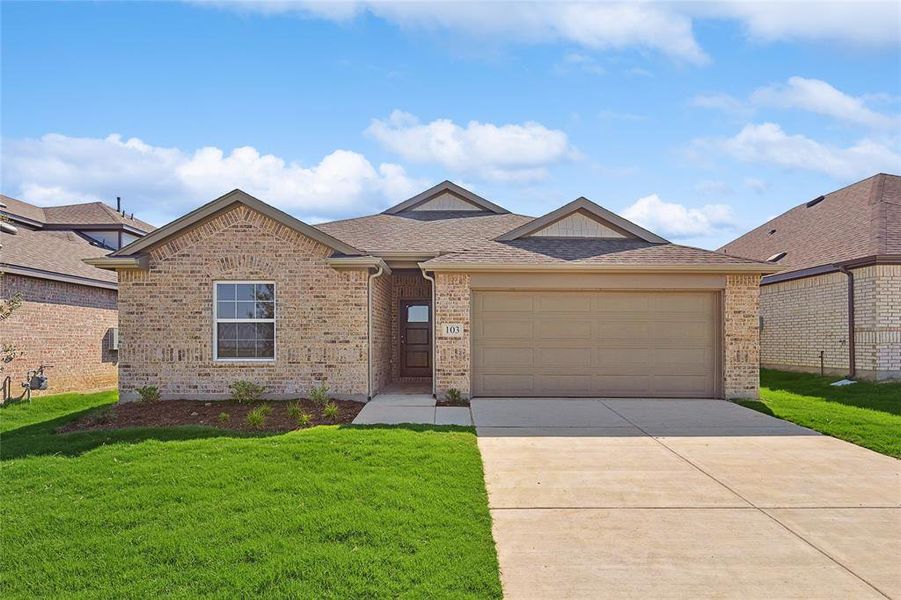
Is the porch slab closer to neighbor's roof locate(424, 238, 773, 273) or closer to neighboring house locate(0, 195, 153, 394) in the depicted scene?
neighbor's roof locate(424, 238, 773, 273)

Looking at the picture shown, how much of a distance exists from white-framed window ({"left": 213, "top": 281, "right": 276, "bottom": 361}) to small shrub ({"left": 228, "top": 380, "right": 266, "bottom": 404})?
0.56 meters

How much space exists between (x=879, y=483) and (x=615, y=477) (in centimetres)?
294

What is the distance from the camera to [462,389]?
41.0 feet

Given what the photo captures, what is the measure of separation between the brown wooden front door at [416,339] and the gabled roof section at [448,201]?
4.23m

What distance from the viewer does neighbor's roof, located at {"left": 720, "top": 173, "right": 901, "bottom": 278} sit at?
15.7 metres

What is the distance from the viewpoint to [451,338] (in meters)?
12.5

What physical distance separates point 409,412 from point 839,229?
571 inches

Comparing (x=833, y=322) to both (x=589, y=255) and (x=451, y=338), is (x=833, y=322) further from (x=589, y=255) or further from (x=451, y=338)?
(x=451, y=338)

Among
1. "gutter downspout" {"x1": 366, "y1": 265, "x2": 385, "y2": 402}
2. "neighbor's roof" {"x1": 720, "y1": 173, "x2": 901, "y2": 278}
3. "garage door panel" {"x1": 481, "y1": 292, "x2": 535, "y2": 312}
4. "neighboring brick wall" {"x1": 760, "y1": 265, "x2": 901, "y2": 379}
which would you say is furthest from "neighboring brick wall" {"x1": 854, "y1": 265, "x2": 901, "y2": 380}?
"gutter downspout" {"x1": 366, "y1": 265, "x2": 385, "y2": 402}

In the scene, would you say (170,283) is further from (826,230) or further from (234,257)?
(826,230)

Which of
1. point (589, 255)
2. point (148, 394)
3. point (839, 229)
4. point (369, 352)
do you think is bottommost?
point (148, 394)

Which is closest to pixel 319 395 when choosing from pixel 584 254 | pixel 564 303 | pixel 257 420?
pixel 257 420

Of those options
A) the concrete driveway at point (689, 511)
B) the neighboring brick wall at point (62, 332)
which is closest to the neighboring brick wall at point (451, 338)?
the concrete driveway at point (689, 511)

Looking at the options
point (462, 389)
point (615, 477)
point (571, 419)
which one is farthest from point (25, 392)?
point (615, 477)
